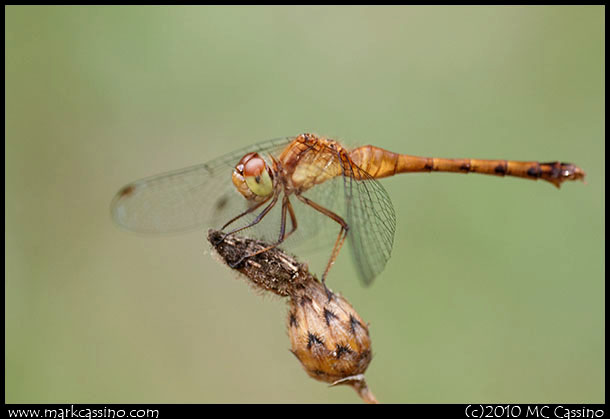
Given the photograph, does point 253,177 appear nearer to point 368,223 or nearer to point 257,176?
point 257,176

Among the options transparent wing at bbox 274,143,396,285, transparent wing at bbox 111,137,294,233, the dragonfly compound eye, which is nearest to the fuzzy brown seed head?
transparent wing at bbox 274,143,396,285

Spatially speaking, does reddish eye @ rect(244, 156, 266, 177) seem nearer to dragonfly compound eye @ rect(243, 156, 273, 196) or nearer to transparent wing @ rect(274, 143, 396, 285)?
dragonfly compound eye @ rect(243, 156, 273, 196)

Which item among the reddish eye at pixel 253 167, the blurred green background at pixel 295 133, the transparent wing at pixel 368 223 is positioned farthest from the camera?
the blurred green background at pixel 295 133

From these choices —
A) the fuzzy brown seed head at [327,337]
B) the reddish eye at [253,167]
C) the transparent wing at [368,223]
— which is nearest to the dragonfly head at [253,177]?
the reddish eye at [253,167]

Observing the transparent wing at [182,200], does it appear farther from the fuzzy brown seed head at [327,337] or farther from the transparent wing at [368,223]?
the fuzzy brown seed head at [327,337]

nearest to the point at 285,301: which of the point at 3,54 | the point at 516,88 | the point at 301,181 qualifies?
the point at 301,181

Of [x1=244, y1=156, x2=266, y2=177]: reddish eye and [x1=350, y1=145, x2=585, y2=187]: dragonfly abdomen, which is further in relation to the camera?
[x1=350, y1=145, x2=585, y2=187]: dragonfly abdomen

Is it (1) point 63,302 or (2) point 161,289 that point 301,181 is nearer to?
(2) point 161,289

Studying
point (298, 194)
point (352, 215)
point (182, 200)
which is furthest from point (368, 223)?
point (182, 200)
